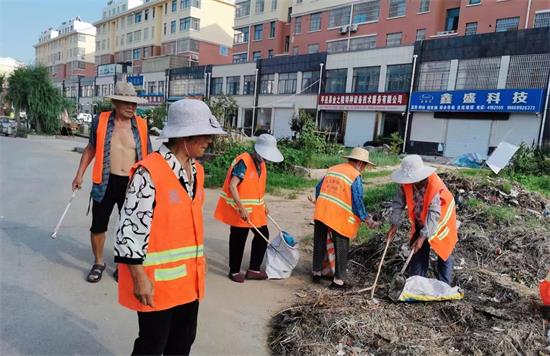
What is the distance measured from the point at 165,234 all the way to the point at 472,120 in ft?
78.7

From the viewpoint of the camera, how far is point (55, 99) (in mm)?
26500

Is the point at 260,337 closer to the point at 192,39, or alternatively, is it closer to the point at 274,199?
the point at 274,199

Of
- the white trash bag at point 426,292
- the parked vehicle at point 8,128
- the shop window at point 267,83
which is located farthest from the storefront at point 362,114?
the white trash bag at point 426,292

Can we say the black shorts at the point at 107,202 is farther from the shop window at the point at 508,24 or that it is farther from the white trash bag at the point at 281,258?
the shop window at the point at 508,24

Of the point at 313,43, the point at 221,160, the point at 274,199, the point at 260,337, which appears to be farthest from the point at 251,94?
the point at 260,337

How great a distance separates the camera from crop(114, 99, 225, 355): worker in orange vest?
1.79 meters

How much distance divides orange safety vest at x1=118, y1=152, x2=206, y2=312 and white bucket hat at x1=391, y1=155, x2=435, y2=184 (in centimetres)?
213

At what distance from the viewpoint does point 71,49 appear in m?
73.1

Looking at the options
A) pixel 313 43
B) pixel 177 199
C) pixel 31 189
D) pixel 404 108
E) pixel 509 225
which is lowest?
pixel 31 189

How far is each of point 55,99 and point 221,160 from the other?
20.4 meters

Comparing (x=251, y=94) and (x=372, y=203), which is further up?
(x=251, y=94)

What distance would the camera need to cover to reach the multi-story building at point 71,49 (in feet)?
234

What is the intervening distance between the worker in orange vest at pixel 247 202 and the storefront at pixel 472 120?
2052cm

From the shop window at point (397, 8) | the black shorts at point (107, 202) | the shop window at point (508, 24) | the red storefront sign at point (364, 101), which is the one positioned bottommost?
the black shorts at point (107, 202)
